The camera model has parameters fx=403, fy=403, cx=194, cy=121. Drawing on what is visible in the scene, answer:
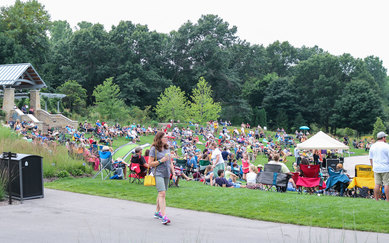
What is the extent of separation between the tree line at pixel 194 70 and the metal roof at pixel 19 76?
11576mm

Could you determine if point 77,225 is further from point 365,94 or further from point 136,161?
point 365,94

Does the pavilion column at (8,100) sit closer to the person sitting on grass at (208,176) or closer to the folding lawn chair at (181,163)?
the folding lawn chair at (181,163)

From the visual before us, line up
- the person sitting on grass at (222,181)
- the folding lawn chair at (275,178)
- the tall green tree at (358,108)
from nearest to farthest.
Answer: the folding lawn chair at (275,178), the person sitting on grass at (222,181), the tall green tree at (358,108)

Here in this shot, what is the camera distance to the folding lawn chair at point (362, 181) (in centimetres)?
1114

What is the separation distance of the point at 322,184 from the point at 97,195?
260 inches

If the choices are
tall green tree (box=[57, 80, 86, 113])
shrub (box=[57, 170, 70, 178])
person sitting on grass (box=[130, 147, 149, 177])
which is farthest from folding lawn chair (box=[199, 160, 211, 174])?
tall green tree (box=[57, 80, 86, 113])

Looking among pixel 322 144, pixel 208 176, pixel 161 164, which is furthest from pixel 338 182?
pixel 322 144

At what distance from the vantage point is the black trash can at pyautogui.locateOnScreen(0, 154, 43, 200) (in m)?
9.62

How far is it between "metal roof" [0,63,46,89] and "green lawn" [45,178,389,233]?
2111 cm

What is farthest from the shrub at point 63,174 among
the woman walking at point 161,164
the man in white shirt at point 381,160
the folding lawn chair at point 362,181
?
the man in white shirt at point 381,160

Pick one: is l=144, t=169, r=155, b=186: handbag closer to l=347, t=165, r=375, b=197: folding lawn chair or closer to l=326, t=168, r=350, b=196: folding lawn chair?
l=326, t=168, r=350, b=196: folding lawn chair

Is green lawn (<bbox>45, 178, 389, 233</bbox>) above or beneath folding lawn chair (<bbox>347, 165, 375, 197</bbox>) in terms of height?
beneath

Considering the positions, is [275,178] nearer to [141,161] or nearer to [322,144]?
[141,161]

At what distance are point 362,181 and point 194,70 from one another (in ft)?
179
